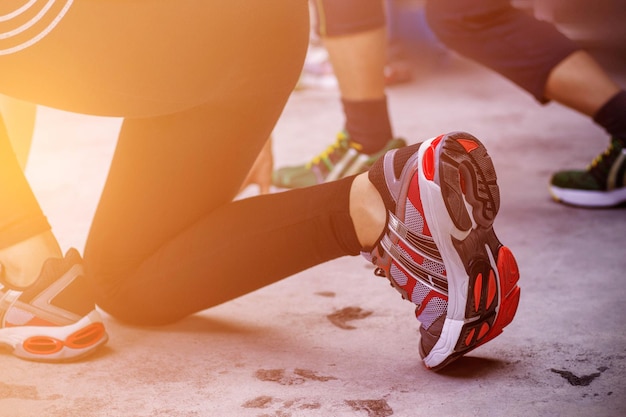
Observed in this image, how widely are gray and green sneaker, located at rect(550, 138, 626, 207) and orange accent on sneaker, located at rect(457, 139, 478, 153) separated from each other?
96 cm

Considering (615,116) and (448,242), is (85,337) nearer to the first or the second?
(448,242)

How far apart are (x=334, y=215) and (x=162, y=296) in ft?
0.99

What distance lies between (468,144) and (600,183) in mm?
981

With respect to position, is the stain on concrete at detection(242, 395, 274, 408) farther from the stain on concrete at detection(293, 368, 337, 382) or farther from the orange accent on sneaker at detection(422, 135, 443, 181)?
the orange accent on sneaker at detection(422, 135, 443, 181)

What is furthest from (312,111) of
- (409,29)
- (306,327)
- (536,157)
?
(306,327)

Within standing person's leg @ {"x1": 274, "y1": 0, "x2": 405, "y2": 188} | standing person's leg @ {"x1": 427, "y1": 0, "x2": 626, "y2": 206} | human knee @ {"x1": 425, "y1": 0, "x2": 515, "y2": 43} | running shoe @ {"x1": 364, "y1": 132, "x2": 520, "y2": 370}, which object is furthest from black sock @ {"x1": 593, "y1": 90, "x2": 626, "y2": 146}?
running shoe @ {"x1": 364, "y1": 132, "x2": 520, "y2": 370}

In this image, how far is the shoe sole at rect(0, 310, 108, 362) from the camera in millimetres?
1196

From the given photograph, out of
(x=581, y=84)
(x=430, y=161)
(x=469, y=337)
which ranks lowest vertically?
(x=469, y=337)

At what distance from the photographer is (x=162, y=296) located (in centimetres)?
124

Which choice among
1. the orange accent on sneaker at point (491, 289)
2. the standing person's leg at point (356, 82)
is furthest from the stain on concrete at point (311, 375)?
the standing person's leg at point (356, 82)

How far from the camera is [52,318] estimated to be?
1.20 meters

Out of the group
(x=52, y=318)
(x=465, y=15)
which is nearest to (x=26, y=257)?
(x=52, y=318)

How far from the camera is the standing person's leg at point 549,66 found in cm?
180

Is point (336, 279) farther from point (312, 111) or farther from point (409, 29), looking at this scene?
point (409, 29)
